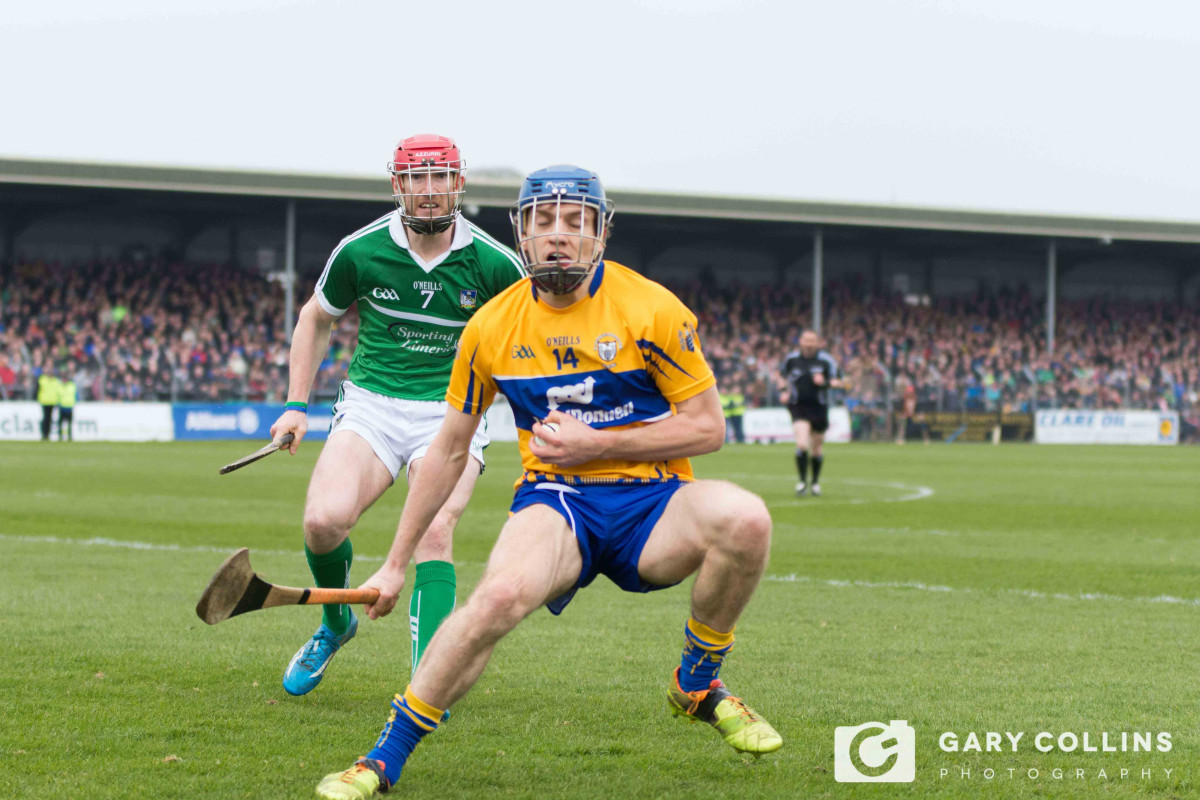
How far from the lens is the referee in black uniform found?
18.0 metres

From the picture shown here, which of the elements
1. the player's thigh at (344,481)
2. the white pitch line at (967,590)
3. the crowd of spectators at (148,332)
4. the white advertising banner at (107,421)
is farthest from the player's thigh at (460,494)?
the crowd of spectators at (148,332)

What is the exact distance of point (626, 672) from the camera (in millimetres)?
Result: 6211

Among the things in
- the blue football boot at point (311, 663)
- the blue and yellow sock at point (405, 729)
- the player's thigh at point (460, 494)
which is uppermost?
the player's thigh at point (460, 494)

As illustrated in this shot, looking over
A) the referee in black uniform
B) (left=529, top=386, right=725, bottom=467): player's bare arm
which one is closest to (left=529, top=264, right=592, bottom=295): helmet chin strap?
(left=529, top=386, right=725, bottom=467): player's bare arm

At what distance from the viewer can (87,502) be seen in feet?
52.5

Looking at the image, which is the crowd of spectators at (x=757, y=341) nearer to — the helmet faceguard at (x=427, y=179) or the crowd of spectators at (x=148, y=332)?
the crowd of spectators at (x=148, y=332)

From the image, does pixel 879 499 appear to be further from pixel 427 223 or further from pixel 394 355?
pixel 427 223

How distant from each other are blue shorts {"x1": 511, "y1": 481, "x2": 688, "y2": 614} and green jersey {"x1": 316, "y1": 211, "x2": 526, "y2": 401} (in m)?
1.66

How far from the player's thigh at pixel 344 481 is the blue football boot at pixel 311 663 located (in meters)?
0.57

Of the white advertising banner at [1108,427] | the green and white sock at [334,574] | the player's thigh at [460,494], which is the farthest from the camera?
the white advertising banner at [1108,427]

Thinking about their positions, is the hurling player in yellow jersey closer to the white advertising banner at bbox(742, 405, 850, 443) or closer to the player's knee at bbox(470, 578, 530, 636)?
the player's knee at bbox(470, 578, 530, 636)

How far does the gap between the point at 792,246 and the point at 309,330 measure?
155ft

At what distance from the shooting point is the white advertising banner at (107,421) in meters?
34.4

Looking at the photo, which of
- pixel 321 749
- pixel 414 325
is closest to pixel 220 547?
pixel 414 325
